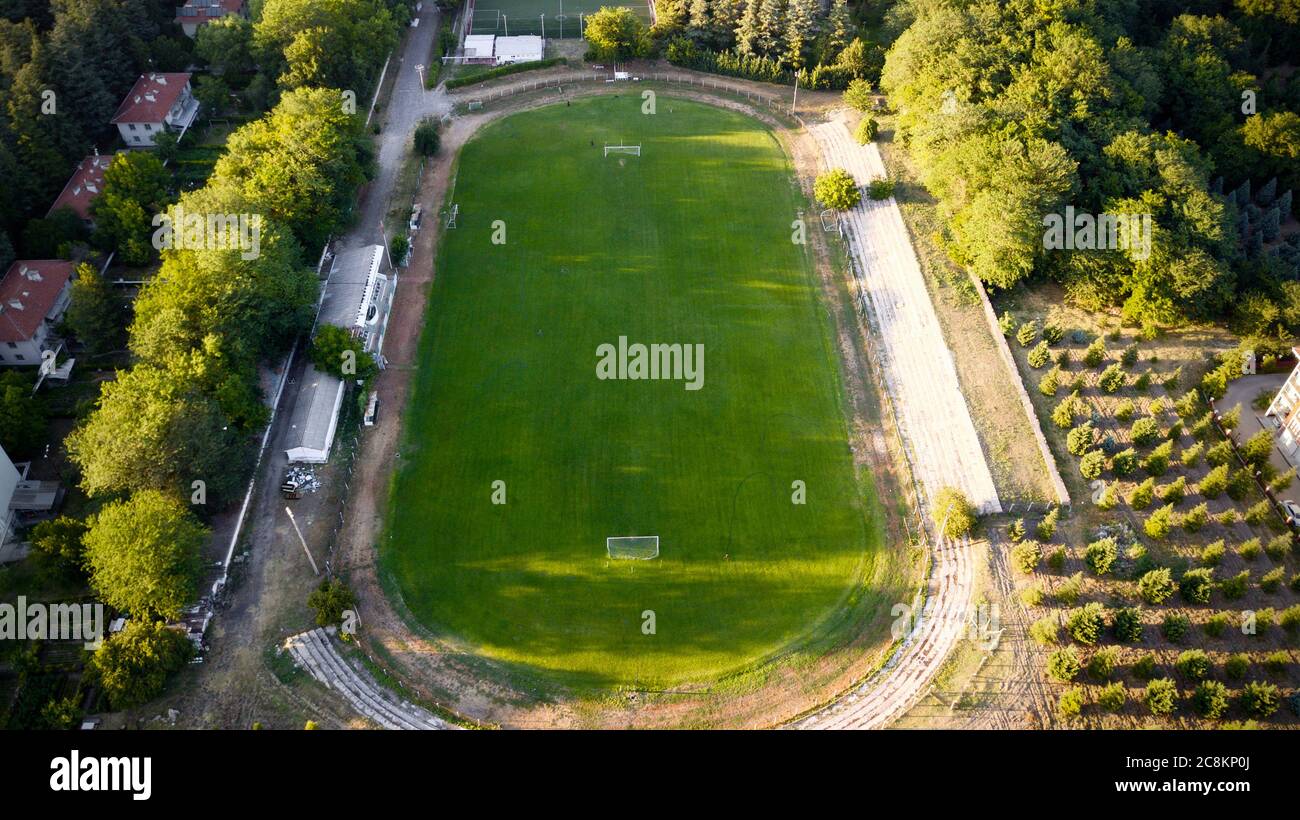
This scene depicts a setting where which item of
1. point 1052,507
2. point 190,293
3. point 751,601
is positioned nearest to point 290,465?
point 190,293

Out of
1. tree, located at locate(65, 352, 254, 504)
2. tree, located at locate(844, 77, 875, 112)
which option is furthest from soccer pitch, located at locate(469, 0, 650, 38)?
tree, located at locate(65, 352, 254, 504)

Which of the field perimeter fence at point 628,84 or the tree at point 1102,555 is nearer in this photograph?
the tree at point 1102,555

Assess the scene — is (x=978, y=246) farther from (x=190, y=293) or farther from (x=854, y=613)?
(x=190, y=293)

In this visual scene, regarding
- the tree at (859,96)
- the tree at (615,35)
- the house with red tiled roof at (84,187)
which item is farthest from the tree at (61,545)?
the tree at (859,96)

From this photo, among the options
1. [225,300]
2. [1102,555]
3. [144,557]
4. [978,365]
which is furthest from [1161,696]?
[225,300]

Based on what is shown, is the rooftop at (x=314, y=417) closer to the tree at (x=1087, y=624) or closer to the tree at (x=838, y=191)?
the tree at (x=838, y=191)

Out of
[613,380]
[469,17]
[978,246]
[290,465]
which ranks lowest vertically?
[290,465]
